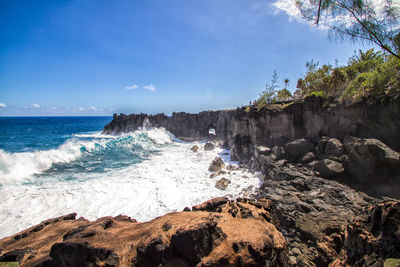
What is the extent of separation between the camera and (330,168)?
1088cm

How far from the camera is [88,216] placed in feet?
34.3

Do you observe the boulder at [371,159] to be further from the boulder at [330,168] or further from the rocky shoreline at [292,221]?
the boulder at [330,168]

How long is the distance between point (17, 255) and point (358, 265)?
811 cm

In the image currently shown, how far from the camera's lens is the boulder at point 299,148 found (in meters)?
14.4

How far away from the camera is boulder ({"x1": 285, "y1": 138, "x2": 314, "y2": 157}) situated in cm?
1444

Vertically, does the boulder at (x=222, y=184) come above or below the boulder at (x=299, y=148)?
below

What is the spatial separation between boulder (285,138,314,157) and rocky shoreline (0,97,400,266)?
7 centimetres

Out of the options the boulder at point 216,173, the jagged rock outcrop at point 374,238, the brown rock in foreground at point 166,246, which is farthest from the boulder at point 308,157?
the brown rock in foreground at point 166,246

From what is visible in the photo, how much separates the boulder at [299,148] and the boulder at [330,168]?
298cm

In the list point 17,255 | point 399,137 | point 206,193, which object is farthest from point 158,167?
point 399,137

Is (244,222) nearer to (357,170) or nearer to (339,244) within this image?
(339,244)

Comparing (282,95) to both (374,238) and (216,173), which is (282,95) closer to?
(216,173)

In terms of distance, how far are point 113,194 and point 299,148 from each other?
49.2 feet

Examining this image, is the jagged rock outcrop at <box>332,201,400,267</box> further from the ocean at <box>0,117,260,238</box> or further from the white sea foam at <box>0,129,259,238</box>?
the white sea foam at <box>0,129,259,238</box>
